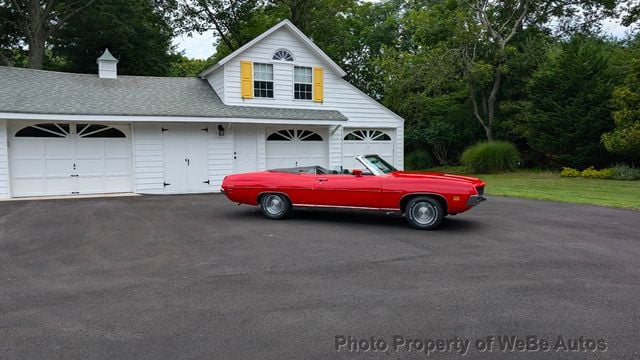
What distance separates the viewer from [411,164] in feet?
99.6

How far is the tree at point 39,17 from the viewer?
77.5 ft

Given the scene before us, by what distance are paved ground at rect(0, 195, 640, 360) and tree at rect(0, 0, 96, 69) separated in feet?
62.0

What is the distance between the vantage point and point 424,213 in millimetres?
8273

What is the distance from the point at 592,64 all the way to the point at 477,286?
21067 mm

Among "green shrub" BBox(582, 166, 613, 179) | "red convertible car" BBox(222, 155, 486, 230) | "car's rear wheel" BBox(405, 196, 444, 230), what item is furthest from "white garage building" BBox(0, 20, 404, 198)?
"car's rear wheel" BBox(405, 196, 444, 230)

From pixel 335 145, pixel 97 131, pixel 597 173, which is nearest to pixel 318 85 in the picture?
pixel 335 145

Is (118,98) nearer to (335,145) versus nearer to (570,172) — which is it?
(335,145)

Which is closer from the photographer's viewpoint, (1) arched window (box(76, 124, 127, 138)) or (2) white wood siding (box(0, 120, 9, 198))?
(2) white wood siding (box(0, 120, 9, 198))

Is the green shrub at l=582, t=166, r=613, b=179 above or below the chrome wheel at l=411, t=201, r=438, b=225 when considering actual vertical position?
above

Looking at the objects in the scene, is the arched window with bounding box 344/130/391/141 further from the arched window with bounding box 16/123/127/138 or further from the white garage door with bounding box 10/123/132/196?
the arched window with bounding box 16/123/127/138

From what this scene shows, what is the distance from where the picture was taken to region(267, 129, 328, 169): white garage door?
16938mm

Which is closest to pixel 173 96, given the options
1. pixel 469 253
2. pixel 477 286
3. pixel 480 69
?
pixel 469 253

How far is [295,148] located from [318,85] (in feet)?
8.99

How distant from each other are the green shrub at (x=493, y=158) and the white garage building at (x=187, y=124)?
20.0ft
